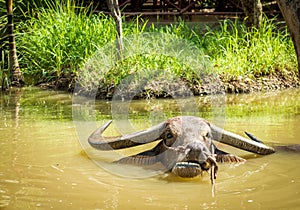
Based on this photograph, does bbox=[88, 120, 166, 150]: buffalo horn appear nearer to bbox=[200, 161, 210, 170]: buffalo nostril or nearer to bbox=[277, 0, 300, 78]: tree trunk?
bbox=[200, 161, 210, 170]: buffalo nostril

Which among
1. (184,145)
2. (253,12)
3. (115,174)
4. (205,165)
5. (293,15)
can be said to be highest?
(253,12)

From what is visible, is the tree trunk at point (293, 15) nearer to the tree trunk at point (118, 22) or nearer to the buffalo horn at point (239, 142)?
the buffalo horn at point (239, 142)

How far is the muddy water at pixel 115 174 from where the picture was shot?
411cm

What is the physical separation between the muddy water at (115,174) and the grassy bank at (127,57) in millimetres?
1905

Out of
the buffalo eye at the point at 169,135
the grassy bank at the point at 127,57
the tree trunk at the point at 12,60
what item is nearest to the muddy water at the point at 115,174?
the buffalo eye at the point at 169,135

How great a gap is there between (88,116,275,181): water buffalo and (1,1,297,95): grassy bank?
4.21m

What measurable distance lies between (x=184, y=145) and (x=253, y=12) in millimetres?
7366

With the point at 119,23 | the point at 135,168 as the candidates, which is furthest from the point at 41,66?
the point at 135,168

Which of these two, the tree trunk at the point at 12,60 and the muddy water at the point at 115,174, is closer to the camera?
the muddy water at the point at 115,174

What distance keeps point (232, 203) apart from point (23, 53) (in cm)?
817

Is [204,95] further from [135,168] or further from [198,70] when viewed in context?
[135,168]

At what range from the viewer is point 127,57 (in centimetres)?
987

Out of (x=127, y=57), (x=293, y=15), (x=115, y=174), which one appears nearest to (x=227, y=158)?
(x=115, y=174)

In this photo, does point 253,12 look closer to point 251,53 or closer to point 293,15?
point 251,53
